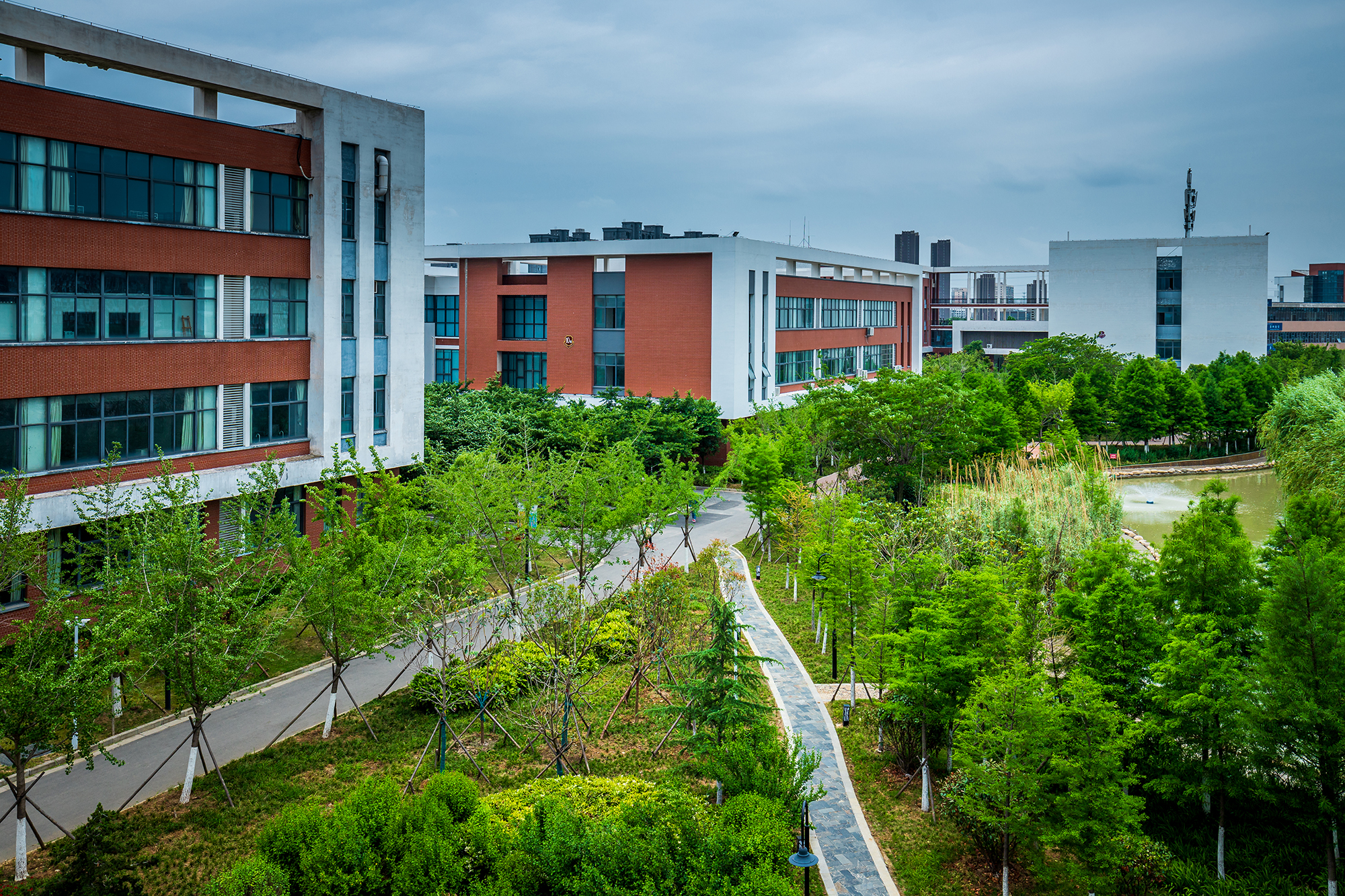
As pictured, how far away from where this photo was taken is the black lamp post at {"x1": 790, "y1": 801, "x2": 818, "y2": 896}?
12.0m

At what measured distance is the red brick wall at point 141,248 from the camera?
20.3 metres

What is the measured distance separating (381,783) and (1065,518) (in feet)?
59.6

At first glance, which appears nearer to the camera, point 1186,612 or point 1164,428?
point 1186,612

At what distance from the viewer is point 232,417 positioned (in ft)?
82.1

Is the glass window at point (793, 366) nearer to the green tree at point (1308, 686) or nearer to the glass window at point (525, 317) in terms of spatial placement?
the glass window at point (525, 317)

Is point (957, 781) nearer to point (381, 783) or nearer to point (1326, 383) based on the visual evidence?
point (381, 783)

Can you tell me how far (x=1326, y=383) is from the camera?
3488 cm

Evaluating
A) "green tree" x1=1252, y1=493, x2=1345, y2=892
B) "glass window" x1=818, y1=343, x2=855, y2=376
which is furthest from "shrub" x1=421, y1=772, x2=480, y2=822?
"glass window" x1=818, y1=343, x2=855, y2=376

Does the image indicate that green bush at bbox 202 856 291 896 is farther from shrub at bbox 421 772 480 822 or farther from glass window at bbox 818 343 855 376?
glass window at bbox 818 343 855 376

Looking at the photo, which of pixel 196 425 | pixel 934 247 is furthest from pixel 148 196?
pixel 934 247

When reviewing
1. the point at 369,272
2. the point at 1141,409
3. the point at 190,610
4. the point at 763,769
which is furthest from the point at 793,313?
the point at 190,610

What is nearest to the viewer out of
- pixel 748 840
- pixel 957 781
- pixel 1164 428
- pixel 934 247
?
pixel 748 840

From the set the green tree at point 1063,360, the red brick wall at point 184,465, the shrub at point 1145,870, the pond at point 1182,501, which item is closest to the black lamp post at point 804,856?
the shrub at point 1145,870

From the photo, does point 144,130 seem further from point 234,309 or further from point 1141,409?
point 1141,409
